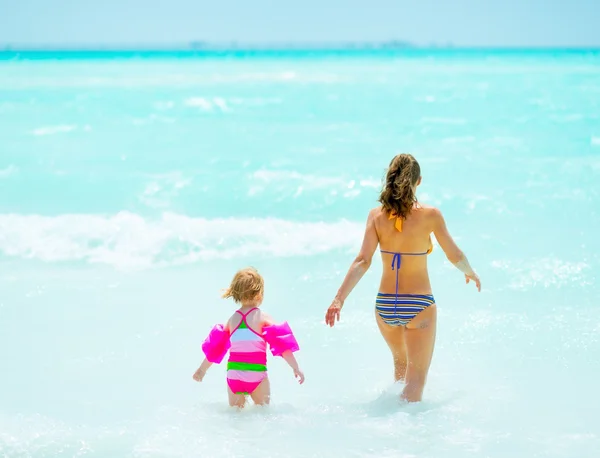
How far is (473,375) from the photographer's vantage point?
5148 millimetres

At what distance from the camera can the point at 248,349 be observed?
13.9 ft

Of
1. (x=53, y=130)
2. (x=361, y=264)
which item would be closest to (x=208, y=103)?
(x=53, y=130)

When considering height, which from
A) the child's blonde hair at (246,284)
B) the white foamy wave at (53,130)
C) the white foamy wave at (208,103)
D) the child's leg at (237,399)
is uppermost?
the white foamy wave at (208,103)

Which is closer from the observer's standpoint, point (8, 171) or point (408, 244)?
point (408, 244)

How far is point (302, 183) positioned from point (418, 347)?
7.83 meters

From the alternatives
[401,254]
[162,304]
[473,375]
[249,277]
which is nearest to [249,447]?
[249,277]

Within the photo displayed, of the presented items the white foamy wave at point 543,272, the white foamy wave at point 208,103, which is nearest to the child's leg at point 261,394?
the white foamy wave at point 543,272

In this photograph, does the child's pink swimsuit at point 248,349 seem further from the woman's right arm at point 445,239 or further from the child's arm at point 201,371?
the woman's right arm at point 445,239

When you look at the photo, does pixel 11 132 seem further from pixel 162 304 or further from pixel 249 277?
pixel 249 277

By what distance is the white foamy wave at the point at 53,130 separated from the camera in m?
17.1

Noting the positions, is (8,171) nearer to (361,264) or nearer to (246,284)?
(246,284)

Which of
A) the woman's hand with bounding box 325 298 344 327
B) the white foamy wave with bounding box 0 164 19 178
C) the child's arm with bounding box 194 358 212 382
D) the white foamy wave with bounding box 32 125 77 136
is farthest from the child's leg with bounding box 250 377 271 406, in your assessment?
the white foamy wave with bounding box 32 125 77 136

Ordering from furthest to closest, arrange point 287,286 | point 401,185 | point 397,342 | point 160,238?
point 160,238 < point 287,286 < point 397,342 < point 401,185

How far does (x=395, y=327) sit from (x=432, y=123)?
565 inches
